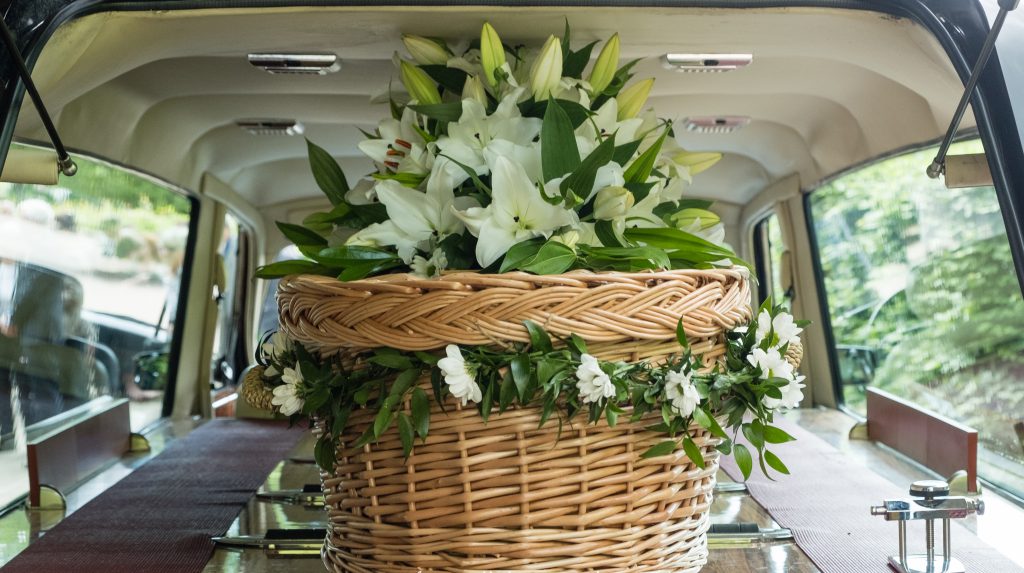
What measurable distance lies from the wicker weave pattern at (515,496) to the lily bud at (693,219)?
0.26 metres

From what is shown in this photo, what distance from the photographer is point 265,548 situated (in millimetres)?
1373

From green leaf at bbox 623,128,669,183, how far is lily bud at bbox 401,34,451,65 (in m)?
0.31

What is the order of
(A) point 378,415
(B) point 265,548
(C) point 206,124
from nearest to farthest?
(A) point 378,415
(B) point 265,548
(C) point 206,124

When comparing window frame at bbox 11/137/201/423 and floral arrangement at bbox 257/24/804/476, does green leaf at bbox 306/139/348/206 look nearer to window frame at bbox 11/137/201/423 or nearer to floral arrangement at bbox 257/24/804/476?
floral arrangement at bbox 257/24/804/476

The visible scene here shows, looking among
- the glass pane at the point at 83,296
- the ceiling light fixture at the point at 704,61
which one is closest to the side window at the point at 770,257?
the ceiling light fixture at the point at 704,61

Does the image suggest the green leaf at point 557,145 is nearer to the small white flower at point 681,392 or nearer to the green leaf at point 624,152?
the green leaf at point 624,152

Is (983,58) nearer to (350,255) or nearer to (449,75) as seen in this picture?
(449,75)

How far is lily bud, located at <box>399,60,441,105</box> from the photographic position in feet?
3.39

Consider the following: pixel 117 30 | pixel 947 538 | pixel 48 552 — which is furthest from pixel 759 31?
pixel 48 552

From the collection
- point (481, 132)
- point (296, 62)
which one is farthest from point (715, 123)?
point (481, 132)

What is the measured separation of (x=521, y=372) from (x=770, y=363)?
0.77ft

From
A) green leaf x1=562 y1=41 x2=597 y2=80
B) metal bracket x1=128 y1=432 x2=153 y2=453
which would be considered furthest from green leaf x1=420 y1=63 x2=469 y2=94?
metal bracket x1=128 y1=432 x2=153 y2=453

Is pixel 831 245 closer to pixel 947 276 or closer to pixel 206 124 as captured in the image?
pixel 947 276

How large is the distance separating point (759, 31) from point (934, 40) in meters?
0.20
